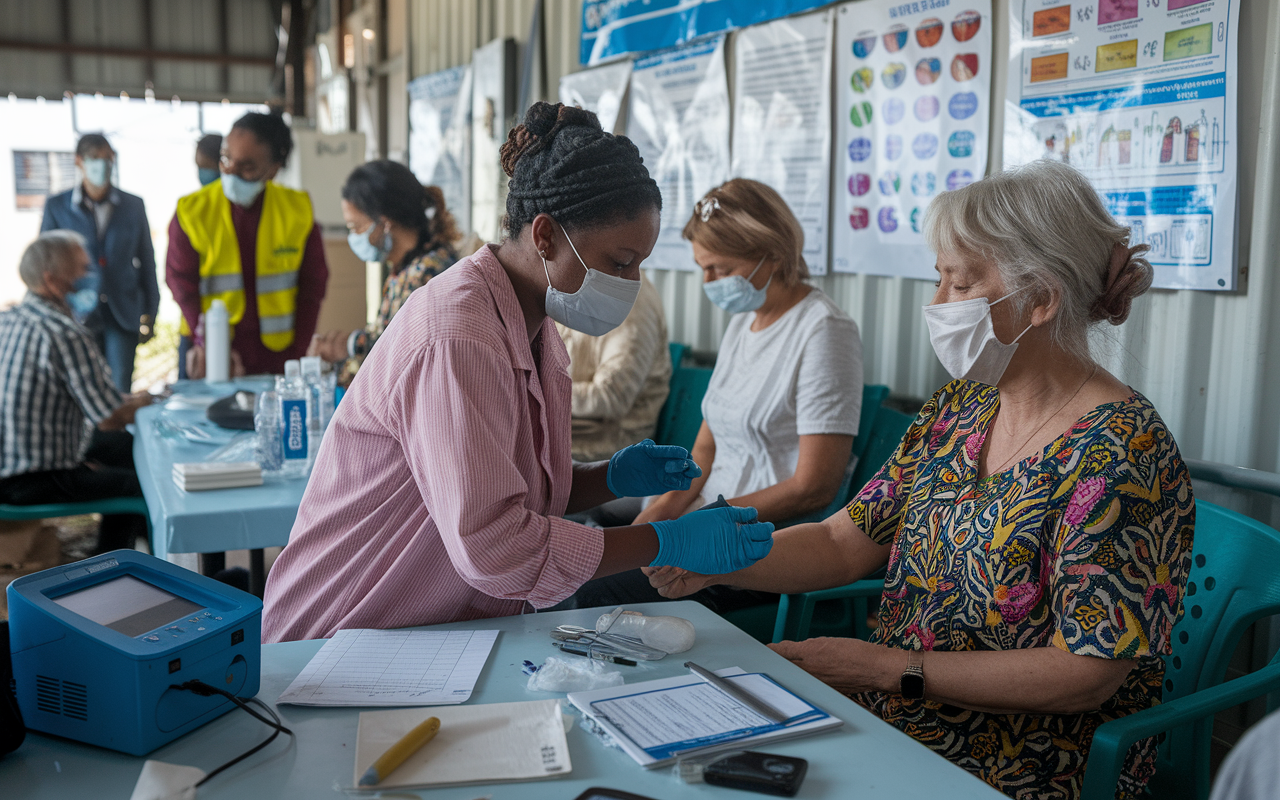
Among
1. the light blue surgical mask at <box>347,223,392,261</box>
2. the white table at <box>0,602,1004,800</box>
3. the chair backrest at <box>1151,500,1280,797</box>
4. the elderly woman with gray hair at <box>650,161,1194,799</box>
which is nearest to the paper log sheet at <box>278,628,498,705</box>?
the white table at <box>0,602,1004,800</box>

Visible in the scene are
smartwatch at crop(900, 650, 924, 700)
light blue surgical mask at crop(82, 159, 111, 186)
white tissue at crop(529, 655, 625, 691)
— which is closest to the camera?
white tissue at crop(529, 655, 625, 691)

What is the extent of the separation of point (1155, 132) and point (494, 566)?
5.45ft

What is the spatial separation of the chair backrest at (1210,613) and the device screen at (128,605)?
154 centimetres

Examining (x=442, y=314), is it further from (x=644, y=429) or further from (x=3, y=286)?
(x=3, y=286)

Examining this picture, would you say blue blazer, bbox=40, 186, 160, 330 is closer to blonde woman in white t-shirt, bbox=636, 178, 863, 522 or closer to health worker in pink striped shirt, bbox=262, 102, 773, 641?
blonde woman in white t-shirt, bbox=636, 178, 863, 522

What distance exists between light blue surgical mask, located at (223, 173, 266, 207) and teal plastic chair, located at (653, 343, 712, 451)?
6.99 feet

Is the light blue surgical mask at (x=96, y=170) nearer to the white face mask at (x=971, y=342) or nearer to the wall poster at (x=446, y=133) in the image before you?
the wall poster at (x=446, y=133)

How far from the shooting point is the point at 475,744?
1.07 metres

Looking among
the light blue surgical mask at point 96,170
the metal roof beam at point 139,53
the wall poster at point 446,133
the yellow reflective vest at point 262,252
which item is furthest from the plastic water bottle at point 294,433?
the metal roof beam at point 139,53

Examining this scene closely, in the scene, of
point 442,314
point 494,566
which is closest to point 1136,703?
point 494,566

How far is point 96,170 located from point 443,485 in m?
5.47

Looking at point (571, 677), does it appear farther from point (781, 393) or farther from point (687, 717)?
point (781, 393)

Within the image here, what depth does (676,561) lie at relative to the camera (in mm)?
1445

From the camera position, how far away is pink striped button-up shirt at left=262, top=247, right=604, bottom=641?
4.24ft
